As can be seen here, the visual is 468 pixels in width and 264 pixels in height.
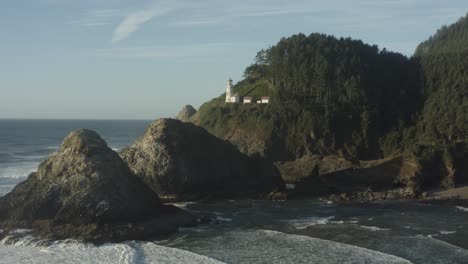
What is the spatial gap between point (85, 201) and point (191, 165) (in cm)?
1474

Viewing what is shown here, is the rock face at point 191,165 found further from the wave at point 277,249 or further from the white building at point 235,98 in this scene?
the white building at point 235,98

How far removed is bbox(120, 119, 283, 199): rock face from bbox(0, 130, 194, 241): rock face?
30.7 feet

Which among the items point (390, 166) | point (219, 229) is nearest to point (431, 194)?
point (390, 166)

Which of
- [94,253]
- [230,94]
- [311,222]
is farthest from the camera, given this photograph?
[230,94]

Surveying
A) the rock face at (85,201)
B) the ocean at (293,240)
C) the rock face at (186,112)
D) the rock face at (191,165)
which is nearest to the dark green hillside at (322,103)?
the rock face at (191,165)

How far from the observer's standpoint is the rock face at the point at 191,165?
4622cm

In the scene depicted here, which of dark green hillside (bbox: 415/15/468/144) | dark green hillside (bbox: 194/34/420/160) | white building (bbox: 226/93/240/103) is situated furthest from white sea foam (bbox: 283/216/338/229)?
white building (bbox: 226/93/240/103)

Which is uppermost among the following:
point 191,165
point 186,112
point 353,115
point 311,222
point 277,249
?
point 186,112

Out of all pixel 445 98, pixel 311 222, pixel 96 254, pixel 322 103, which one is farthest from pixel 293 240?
pixel 445 98

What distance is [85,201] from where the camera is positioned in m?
33.2

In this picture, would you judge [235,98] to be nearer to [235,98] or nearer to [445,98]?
[235,98]

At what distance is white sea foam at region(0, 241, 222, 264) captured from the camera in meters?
27.8

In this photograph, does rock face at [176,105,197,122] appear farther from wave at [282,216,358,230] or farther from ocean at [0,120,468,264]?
wave at [282,216,358,230]

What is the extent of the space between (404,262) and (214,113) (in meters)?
52.4
